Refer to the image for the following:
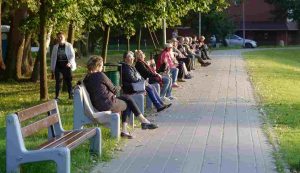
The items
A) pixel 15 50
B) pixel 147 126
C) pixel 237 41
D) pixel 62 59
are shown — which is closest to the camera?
pixel 147 126

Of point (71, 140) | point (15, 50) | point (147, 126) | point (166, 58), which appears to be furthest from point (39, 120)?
point (15, 50)

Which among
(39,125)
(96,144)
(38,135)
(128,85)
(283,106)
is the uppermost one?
(128,85)

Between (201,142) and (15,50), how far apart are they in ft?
55.7

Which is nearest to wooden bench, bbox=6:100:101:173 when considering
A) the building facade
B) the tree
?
the tree

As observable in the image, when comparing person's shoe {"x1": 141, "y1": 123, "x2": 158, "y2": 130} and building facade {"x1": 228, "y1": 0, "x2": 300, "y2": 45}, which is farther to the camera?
building facade {"x1": 228, "y1": 0, "x2": 300, "y2": 45}

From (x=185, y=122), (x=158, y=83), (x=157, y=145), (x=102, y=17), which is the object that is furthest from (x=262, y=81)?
(x=157, y=145)

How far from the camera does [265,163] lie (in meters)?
8.87

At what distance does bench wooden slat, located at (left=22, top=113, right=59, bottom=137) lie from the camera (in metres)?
7.65

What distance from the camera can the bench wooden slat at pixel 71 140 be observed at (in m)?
7.64

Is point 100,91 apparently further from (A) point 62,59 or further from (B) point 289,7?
(B) point 289,7

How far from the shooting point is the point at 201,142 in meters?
10.4

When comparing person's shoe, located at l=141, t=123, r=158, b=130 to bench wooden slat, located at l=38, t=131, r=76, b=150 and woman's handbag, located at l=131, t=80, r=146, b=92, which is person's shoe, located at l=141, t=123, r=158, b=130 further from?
bench wooden slat, located at l=38, t=131, r=76, b=150

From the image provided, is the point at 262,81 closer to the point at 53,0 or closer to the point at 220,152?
the point at 53,0

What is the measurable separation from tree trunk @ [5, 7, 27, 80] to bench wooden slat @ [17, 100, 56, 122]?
1747 centimetres
